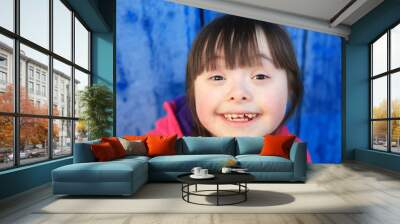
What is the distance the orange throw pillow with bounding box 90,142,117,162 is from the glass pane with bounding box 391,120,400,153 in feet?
18.2

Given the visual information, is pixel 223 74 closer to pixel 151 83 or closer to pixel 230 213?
pixel 151 83

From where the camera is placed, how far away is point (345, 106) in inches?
347

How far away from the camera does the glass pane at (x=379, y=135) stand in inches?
321

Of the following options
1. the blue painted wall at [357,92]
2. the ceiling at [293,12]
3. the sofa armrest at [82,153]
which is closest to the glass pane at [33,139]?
the sofa armrest at [82,153]

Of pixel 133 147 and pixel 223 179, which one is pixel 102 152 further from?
pixel 223 179

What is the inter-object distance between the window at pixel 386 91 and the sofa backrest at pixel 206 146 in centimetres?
347

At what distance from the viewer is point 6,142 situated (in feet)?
16.0

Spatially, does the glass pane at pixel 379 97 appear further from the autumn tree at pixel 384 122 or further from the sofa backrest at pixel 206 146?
the sofa backrest at pixel 206 146

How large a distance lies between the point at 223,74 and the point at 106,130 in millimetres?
2812

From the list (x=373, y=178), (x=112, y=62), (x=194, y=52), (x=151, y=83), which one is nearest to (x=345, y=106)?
(x=373, y=178)

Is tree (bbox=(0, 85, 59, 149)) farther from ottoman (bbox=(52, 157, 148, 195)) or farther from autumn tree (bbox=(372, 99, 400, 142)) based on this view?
autumn tree (bbox=(372, 99, 400, 142))

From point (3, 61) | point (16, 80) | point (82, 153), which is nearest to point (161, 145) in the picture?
point (82, 153)

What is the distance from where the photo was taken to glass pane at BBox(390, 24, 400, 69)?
762cm

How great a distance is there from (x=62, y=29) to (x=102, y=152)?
2631mm
